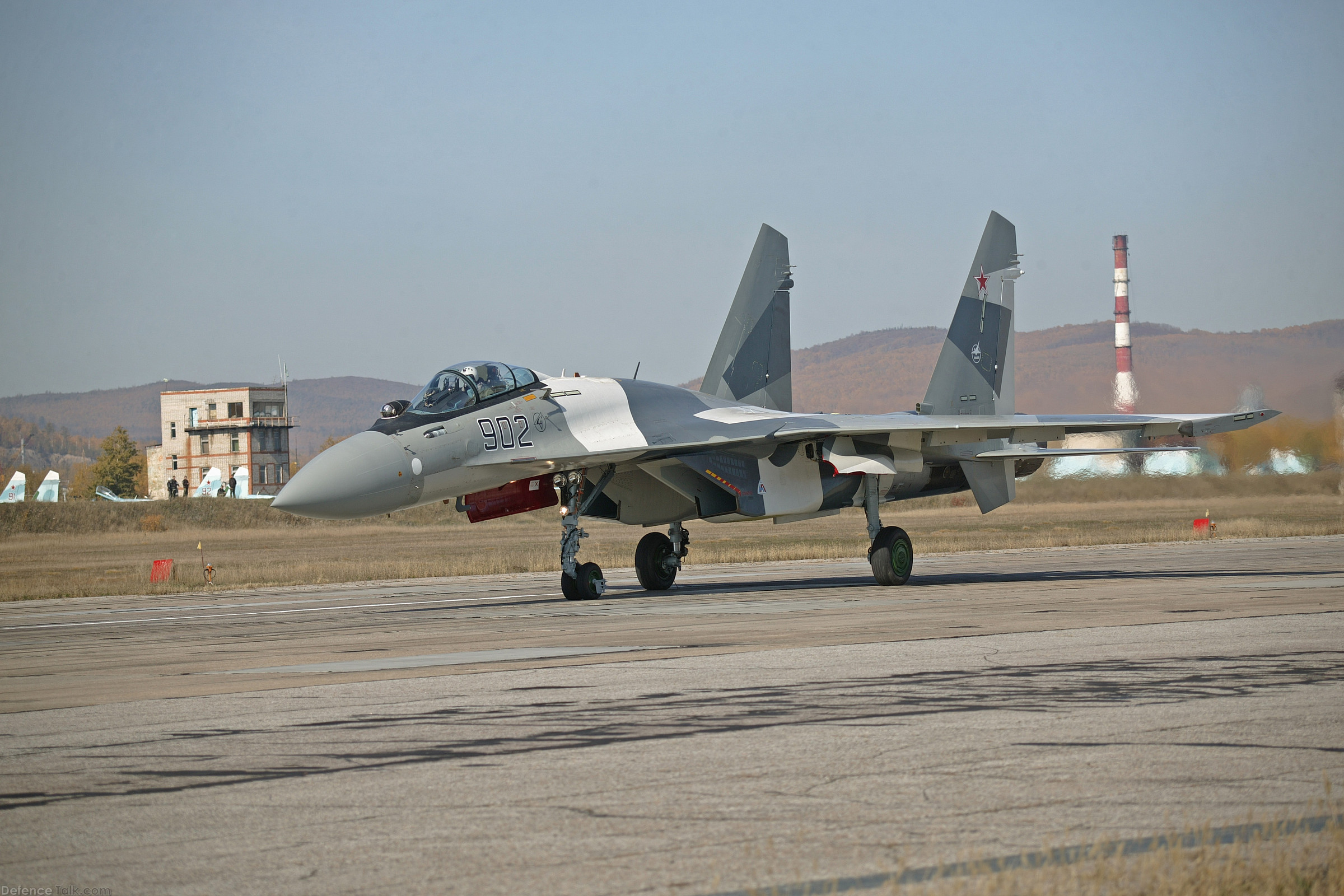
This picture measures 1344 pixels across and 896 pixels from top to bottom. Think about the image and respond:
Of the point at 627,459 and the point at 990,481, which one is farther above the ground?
the point at 627,459

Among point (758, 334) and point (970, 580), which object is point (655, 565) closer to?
point (970, 580)

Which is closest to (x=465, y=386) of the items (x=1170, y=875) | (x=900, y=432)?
(x=900, y=432)

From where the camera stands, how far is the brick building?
112312 millimetres

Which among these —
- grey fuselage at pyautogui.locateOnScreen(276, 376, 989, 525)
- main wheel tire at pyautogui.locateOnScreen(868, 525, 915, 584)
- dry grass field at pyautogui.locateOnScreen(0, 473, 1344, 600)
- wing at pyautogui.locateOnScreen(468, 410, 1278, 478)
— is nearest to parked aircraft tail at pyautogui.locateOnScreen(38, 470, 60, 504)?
dry grass field at pyautogui.locateOnScreen(0, 473, 1344, 600)

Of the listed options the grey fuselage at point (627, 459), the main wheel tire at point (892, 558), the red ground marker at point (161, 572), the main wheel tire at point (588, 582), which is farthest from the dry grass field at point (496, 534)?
the main wheel tire at point (588, 582)

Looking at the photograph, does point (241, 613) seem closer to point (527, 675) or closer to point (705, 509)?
point (705, 509)

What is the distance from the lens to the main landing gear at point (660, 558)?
64.8 feet

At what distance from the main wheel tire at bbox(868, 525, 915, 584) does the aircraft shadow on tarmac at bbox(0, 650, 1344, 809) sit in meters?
9.78

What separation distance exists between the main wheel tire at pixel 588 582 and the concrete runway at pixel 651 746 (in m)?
3.96

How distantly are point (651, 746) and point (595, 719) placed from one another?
3.18 feet

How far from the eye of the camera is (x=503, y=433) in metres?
16.8

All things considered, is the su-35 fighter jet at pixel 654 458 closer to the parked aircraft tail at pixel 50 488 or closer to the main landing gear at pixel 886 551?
the main landing gear at pixel 886 551

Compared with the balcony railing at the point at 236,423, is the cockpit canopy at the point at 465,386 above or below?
below

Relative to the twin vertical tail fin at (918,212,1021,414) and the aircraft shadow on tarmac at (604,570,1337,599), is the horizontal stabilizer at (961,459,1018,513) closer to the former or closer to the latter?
the aircraft shadow on tarmac at (604,570,1337,599)
